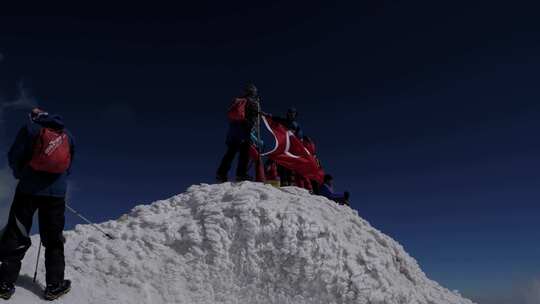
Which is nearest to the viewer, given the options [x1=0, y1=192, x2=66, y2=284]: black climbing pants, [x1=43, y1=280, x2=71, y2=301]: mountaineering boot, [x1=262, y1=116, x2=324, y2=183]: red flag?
[x1=0, y1=192, x2=66, y2=284]: black climbing pants

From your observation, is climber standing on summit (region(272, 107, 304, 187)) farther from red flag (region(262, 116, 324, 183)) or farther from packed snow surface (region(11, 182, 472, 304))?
packed snow surface (region(11, 182, 472, 304))

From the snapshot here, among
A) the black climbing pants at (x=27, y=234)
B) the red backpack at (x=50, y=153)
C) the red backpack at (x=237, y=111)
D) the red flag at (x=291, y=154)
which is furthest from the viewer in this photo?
the red flag at (x=291, y=154)

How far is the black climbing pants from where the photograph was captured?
6305 millimetres

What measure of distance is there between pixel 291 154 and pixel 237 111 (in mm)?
3597

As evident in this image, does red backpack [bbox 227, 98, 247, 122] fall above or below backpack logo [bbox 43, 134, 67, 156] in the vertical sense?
above

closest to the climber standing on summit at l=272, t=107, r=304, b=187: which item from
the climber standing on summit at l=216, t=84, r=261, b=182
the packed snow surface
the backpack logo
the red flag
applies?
the red flag

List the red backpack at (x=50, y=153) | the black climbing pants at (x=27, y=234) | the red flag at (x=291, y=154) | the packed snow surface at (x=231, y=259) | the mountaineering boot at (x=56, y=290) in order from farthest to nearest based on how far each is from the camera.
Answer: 1. the red flag at (x=291, y=154)
2. the packed snow surface at (x=231, y=259)
3. the mountaineering boot at (x=56, y=290)
4. the red backpack at (x=50, y=153)
5. the black climbing pants at (x=27, y=234)

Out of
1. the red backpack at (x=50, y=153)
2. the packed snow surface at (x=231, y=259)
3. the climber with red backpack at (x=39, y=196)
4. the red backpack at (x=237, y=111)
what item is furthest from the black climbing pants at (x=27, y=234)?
the red backpack at (x=237, y=111)

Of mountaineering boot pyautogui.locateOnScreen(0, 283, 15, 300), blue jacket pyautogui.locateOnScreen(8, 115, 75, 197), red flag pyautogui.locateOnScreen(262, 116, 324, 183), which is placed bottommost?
mountaineering boot pyautogui.locateOnScreen(0, 283, 15, 300)

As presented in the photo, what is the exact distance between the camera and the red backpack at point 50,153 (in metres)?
6.43

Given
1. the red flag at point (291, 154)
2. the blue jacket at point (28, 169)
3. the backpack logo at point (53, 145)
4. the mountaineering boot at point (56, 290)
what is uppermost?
the red flag at point (291, 154)

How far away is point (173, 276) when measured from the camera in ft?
27.5

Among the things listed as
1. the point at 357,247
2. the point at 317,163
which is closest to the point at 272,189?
the point at 357,247

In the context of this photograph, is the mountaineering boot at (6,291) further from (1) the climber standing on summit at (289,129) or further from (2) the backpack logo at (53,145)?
(1) the climber standing on summit at (289,129)
